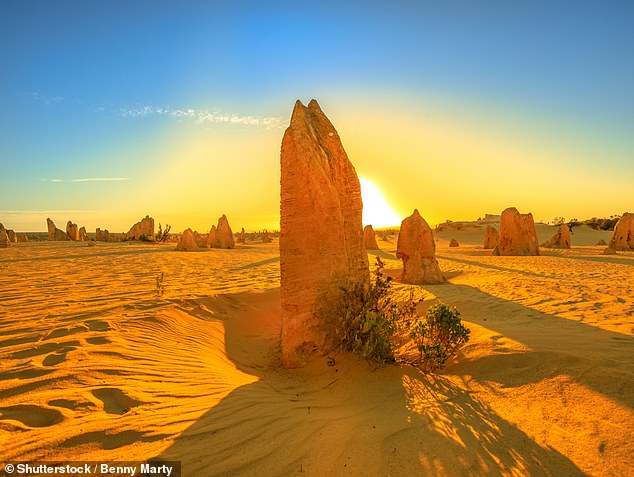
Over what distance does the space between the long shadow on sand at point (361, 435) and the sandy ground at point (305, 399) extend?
0.01m

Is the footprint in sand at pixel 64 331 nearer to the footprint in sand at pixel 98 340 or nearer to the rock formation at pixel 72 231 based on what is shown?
the footprint in sand at pixel 98 340

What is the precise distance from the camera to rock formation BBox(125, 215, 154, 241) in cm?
3288

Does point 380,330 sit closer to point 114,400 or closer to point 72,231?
point 114,400

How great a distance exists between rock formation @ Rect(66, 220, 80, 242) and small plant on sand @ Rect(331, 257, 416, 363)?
3709cm

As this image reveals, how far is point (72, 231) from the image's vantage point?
3362 cm

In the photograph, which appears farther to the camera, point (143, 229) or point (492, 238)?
point (143, 229)

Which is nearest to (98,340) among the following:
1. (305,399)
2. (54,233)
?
(305,399)

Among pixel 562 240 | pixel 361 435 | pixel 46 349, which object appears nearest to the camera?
pixel 361 435

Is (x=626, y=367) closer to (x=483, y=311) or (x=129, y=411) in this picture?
(x=483, y=311)

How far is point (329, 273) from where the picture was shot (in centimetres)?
446

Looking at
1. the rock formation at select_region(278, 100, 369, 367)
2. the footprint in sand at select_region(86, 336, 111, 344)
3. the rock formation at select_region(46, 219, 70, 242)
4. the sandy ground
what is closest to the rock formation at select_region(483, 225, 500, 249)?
the sandy ground

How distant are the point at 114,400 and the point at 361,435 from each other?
2094 mm

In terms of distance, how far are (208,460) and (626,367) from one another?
12.1 ft

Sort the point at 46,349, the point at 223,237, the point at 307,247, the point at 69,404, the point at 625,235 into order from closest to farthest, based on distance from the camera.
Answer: the point at 69,404
the point at 46,349
the point at 307,247
the point at 625,235
the point at 223,237
